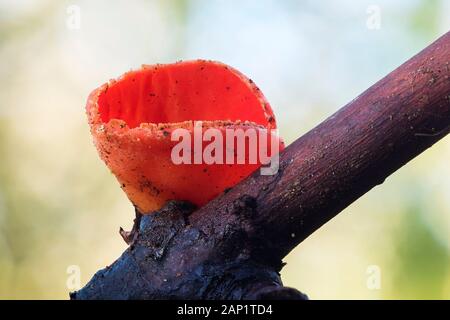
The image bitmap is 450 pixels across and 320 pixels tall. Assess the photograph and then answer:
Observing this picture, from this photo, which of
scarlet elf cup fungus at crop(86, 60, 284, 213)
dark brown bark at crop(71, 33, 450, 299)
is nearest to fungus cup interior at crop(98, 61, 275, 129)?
scarlet elf cup fungus at crop(86, 60, 284, 213)

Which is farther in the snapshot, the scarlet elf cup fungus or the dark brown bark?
the scarlet elf cup fungus

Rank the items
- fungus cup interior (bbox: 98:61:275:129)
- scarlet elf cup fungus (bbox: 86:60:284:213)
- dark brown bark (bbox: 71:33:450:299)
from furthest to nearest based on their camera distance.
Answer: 1. fungus cup interior (bbox: 98:61:275:129)
2. scarlet elf cup fungus (bbox: 86:60:284:213)
3. dark brown bark (bbox: 71:33:450:299)

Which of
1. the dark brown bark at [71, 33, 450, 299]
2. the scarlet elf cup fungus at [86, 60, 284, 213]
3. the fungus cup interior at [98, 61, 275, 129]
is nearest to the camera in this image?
the dark brown bark at [71, 33, 450, 299]

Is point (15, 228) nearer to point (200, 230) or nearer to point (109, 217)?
point (109, 217)

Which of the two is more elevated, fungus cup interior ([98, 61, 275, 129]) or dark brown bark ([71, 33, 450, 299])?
fungus cup interior ([98, 61, 275, 129])

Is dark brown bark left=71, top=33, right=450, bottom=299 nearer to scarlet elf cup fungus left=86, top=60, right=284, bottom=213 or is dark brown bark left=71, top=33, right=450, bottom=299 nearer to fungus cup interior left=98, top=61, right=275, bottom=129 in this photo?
scarlet elf cup fungus left=86, top=60, right=284, bottom=213

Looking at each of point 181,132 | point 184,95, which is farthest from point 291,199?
point 184,95
